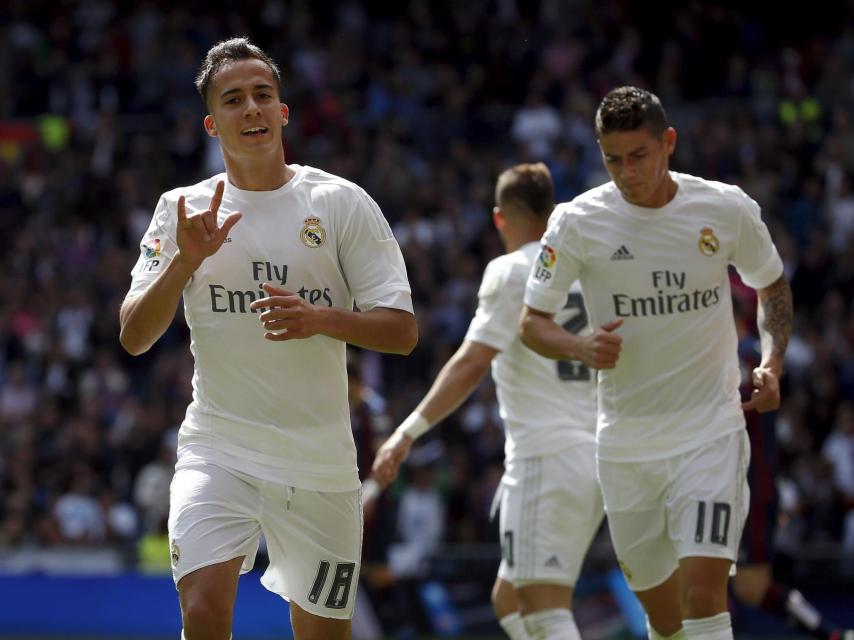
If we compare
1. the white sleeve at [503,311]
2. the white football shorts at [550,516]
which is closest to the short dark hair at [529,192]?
the white sleeve at [503,311]

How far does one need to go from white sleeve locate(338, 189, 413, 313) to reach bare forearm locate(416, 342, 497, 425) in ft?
5.44

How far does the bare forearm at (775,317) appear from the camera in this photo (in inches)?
251

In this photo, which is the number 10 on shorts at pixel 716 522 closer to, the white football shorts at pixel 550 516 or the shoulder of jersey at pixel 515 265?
the white football shorts at pixel 550 516

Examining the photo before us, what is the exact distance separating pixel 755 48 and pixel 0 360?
440 inches

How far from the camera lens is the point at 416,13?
22281 mm

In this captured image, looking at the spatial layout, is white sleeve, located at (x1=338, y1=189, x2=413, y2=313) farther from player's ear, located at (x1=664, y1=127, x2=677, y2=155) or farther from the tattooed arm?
the tattooed arm

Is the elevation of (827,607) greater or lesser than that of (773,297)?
lesser

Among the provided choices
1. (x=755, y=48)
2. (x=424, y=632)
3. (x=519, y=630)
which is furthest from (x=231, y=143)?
(x=755, y=48)

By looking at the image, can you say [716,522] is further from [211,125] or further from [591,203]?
[211,125]

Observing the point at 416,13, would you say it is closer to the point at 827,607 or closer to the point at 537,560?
the point at 827,607

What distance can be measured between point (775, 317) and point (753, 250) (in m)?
0.33

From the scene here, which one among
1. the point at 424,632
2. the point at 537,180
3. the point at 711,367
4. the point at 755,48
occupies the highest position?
the point at 755,48

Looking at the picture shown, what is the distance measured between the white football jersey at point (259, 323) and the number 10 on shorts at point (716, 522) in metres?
1.43

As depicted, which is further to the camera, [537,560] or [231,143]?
[537,560]
